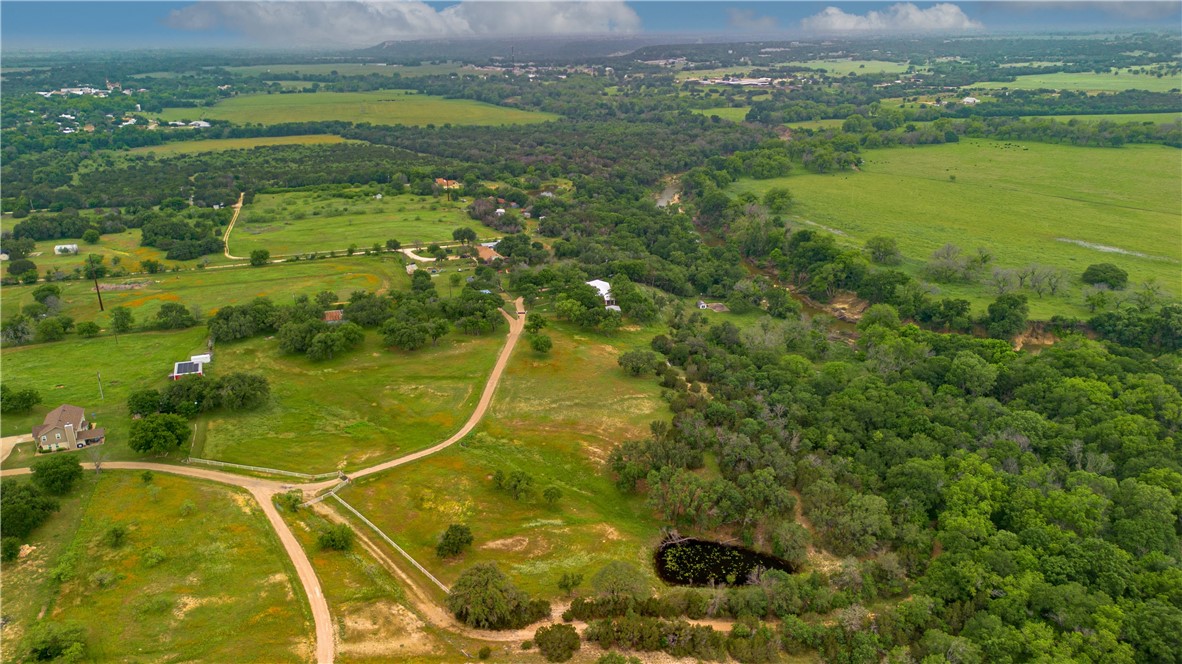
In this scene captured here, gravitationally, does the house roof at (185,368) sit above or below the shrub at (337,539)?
→ above

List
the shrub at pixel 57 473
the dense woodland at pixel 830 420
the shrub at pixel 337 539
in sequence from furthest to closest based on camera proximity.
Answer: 1. the shrub at pixel 57 473
2. the shrub at pixel 337 539
3. the dense woodland at pixel 830 420

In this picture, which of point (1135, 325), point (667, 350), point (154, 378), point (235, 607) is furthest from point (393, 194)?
point (1135, 325)

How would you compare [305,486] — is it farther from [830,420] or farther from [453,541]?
[830,420]

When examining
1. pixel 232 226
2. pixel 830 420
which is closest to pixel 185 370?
Answer: pixel 232 226

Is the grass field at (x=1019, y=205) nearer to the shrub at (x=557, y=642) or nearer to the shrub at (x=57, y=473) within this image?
the shrub at (x=557, y=642)

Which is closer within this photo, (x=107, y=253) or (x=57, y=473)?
(x=57, y=473)

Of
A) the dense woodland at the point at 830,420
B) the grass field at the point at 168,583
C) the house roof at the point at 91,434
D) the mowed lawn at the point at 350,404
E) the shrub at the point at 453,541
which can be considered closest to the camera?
the grass field at the point at 168,583

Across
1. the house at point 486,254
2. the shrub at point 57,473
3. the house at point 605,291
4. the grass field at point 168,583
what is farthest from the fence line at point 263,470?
the house at point 486,254
